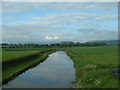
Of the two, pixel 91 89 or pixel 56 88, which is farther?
pixel 56 88

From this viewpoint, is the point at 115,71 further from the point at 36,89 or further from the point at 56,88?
the point at 36,89

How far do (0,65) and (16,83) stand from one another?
6.12 m

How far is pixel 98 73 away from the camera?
1867 cm

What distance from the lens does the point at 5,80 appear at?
69.1 feet

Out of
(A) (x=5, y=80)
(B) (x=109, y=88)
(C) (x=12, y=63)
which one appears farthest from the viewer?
(C) (x=12, y=63)

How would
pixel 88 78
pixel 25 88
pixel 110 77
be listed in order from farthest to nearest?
1. pixel 25 88
2. pixel 88 78
3. pixel 110 77

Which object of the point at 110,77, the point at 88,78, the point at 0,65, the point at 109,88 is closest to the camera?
the point at 109,88

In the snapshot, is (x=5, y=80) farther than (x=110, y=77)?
Yes

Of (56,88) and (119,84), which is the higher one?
(119,84)

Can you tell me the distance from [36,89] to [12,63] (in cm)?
1316

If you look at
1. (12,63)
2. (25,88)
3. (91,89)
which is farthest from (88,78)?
(12,63)

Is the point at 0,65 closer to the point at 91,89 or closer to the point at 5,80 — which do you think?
the point at 5,80

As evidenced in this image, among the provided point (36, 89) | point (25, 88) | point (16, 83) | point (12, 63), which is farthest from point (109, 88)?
point (12, 63)

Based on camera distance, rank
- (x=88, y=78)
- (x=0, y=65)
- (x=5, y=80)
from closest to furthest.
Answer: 1. (x=88, y=78)
2. (x=5, y=80)
3. (x=0, y=65)
